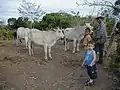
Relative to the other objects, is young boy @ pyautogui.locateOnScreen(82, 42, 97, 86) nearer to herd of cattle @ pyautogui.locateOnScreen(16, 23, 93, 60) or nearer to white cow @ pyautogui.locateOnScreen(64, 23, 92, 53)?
herd of cattle @ pyautogui.locateOnScreen(16, 23, 93, 60)

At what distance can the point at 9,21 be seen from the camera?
33062mm

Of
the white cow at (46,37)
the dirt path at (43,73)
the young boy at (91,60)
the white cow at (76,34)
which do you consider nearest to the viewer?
the young boy at (91,60)

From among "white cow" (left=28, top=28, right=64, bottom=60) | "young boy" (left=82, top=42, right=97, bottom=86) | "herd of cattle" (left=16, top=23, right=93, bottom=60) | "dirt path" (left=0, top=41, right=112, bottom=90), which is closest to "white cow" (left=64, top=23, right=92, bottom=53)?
"herd of cattle" (left=16, top=23, right=93, bottom=60)

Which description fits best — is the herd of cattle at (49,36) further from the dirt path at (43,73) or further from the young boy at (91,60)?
the young boy at (91,60)

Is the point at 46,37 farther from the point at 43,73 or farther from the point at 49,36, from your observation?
the point at 43,73

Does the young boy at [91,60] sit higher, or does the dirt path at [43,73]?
the young boy at [91,60]

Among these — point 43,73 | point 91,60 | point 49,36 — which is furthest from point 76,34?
point 91,60

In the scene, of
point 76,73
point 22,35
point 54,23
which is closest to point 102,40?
point 76,73

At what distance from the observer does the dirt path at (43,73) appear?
869cm

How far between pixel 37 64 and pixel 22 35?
510cm

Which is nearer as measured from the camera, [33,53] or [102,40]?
[102,40]

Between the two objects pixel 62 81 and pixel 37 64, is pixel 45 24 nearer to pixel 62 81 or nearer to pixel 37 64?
pixel 37 64

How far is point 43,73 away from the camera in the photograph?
33.1ft

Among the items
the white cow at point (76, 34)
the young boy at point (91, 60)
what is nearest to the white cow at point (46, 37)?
the white cow at point (76, 34)
